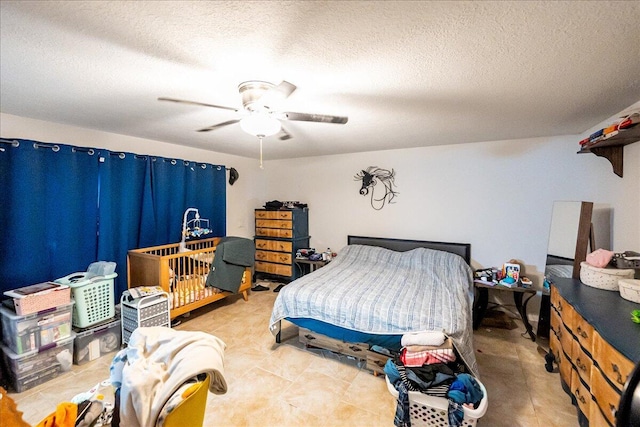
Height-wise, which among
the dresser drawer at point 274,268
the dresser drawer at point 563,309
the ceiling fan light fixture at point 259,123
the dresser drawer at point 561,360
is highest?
the ceiling fan light fixture at point 259,123

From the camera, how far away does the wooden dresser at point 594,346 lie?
48.9 inches

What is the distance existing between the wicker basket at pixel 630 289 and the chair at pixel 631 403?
1.46m

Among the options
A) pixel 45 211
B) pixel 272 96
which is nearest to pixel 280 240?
pixel 45 211

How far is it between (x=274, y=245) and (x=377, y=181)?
2017 mm

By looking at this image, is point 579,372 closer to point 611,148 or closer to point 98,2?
point 611,148

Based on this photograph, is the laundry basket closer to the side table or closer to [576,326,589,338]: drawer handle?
[576,326,589,338]: drawer handle

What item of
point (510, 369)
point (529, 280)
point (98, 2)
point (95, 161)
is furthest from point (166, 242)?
point (529, 280)

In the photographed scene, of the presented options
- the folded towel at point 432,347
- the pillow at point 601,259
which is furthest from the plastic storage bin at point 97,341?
the pillow at point 601,259

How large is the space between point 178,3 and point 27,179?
2516mm

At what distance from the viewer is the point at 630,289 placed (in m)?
1.69

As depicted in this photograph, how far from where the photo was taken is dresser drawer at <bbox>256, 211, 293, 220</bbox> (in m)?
4.40

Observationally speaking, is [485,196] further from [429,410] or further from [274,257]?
[274,257]

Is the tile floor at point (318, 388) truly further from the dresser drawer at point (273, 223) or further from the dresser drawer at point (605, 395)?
the dresser drawer at point (273, 223)

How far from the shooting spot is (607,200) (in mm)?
2473
